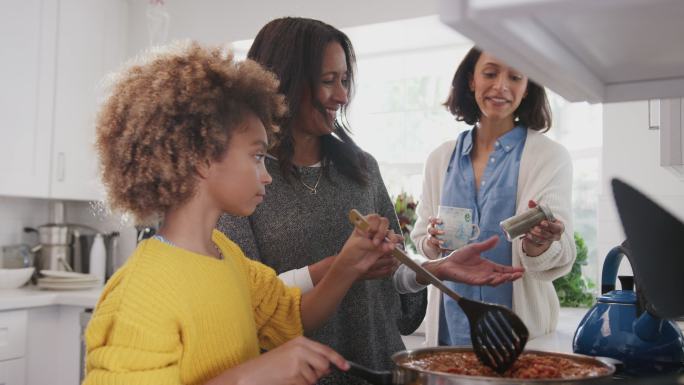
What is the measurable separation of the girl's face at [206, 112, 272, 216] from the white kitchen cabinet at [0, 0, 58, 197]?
2352 millimetres

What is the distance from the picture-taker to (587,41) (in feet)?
2.17

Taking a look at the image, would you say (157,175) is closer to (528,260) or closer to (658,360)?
(658,360)

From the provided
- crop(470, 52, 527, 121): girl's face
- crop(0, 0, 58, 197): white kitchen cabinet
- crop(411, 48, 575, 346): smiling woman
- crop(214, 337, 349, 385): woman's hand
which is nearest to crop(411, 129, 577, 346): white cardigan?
crop(411, 48, 575, 346): smiling woman

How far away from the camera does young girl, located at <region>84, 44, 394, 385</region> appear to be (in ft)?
3.01

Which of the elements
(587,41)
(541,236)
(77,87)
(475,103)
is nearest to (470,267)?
(541,236)

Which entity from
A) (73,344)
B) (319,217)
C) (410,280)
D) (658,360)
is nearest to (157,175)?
(319,217)

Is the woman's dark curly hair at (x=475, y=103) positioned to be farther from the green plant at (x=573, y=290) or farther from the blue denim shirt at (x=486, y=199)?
the green plant at (x=573, y=290)

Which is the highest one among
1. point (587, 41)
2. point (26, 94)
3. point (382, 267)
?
point (26, 94)

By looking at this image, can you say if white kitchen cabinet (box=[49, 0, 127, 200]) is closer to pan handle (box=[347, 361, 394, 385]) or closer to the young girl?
the young girl

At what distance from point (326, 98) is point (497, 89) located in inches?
31.7

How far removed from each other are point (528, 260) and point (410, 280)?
53 cm

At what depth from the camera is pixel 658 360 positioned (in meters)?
1.06

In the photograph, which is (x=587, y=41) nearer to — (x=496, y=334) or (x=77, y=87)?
(x=496, y=334)

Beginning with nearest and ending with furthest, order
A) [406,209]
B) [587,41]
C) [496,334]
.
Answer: [587,41] → [496,334] → [406,209]
